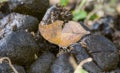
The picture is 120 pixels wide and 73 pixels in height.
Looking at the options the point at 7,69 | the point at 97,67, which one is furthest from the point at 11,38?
the point at 97,67

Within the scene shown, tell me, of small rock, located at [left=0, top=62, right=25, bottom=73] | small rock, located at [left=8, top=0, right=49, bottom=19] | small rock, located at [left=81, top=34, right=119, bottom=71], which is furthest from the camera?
small rock, located at [left=8, top=0, right=49, bottom=19]

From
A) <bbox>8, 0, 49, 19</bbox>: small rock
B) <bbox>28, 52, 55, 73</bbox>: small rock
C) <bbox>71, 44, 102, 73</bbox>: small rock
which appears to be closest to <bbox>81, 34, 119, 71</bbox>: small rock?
<bbox>71, 44, 102, 73</bbox>: small rock

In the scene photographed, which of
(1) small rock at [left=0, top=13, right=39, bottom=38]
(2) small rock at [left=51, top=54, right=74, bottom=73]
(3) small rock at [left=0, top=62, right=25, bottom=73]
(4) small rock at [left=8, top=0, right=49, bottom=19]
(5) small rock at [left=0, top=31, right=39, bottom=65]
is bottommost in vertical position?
(2) small rock at [left=51, top=54, right=74, bottom=73]

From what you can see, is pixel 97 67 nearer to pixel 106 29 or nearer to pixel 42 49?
pixel 42 49

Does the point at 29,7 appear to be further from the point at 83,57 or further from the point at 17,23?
the point at 83,57

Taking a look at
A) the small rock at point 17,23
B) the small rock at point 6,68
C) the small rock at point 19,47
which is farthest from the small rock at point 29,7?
the small rock at point 6,68

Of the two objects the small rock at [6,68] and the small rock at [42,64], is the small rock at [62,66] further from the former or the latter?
the small rock at [6,68]

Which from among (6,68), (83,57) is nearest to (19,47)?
(6,68)

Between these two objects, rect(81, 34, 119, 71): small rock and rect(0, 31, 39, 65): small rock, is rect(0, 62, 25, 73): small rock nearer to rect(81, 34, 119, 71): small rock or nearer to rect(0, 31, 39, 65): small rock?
rect(0, 31, 39, 65): small rock
